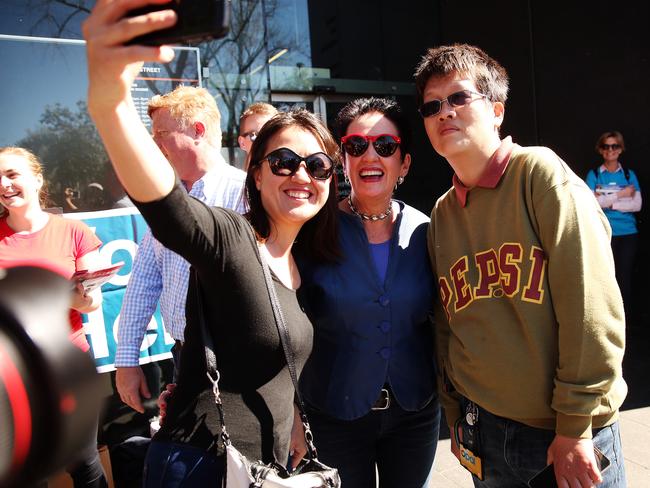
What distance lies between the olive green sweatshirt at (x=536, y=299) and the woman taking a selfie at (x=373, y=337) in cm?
23

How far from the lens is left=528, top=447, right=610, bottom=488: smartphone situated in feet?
5.09

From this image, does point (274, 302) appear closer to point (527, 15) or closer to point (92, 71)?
point (92, 71)

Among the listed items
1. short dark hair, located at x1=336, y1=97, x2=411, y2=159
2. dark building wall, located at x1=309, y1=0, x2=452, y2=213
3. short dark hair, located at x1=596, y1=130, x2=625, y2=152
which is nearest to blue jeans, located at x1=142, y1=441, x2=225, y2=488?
short dark hair, located at x1=336, y1=97, x2=411, y2=159

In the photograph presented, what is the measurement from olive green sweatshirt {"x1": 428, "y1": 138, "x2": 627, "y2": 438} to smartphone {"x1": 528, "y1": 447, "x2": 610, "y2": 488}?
0.31 ft

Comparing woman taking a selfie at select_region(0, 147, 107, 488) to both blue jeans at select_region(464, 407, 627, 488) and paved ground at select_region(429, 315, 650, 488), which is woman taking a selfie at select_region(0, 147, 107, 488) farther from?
blue jeans at select_region(464, 407, 627, 488)

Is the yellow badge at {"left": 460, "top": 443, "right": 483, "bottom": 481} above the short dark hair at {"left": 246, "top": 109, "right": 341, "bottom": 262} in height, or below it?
below

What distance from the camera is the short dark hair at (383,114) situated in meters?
2.25

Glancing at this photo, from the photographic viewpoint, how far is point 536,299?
1599 millimetres

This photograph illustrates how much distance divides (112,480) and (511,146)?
3.16 m

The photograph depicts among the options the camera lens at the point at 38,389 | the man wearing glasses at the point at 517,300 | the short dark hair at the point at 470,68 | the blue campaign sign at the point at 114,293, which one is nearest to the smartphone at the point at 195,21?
the camera lens at the point at 38,389

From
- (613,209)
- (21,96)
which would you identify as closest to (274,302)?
(21,96)

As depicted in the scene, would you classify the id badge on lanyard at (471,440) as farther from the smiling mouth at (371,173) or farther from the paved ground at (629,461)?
the paved ground at (629,461)

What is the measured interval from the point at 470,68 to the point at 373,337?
3.36 feet

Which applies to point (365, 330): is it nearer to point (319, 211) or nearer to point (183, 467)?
point (319, 211)
